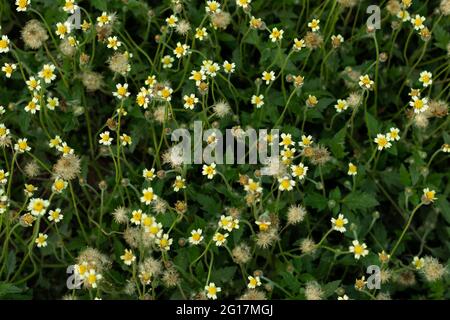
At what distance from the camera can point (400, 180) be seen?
9.69 ft

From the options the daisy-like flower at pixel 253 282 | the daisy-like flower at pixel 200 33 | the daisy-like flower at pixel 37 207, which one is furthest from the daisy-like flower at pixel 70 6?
the daisy-like flower at pixel 253 282

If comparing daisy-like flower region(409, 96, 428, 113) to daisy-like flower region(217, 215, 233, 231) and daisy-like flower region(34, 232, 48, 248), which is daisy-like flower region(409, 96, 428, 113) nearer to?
daisy-like flower region(217, 215, 233, 231)

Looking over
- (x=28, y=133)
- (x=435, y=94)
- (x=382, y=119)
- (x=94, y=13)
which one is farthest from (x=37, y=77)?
(x=435, y=94)

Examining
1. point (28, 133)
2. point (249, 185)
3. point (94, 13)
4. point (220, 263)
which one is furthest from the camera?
point (94, 13)

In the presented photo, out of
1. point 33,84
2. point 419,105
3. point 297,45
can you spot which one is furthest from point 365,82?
point 33,84

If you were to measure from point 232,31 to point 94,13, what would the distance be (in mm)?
809

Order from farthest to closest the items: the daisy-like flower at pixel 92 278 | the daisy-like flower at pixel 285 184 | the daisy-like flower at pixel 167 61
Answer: the daisy-like flower at pixel 167 61 → the daisy-like flower at pixel 285 184 → the daisy-like flower at pixel 92 278

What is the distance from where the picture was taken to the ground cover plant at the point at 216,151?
2732mm

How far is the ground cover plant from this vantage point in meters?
2.73

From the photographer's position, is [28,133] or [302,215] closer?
→ [302,215]

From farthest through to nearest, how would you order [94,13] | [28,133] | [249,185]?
[94,13]
[28,133]
[249,185]

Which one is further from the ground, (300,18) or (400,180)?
(300,18)

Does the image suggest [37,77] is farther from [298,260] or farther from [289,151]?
[298,260]

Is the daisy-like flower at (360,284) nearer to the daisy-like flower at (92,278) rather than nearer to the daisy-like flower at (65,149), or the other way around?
the daisy-like flower at (92,278)
